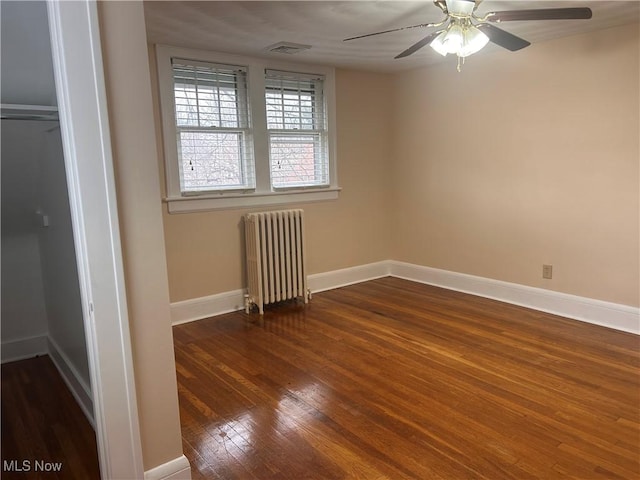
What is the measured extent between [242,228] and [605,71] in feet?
10.6

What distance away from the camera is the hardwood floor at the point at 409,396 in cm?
213

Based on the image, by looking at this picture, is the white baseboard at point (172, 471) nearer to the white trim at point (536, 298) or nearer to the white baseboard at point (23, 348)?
the white baseboard at point (23, 348)

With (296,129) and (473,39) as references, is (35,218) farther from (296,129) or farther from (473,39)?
(473,39)

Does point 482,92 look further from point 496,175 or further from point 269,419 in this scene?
point 269,419

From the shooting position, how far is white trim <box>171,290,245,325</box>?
13.4 feet

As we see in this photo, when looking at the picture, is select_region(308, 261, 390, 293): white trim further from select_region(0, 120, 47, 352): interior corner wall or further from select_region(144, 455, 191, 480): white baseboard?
select_region(144, 455, 191, 480): white baseboard

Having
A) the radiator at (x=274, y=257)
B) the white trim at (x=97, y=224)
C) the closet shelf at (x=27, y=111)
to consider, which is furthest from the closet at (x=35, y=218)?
the radiator at (x=274, y=257)

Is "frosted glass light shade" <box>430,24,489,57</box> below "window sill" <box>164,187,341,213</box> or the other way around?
the other way around

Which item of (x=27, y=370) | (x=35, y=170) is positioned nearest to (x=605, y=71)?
(x=35, y=170)

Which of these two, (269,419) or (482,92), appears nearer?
(269,419)

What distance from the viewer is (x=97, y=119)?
160 centimetres

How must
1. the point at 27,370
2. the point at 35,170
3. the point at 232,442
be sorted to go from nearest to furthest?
the point at 232,442
the point at 35,170
the point at 27,370

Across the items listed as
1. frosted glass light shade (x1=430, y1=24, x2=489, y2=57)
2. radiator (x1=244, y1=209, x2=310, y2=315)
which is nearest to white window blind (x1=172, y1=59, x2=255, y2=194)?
radiator (x1=244, y1=209, x2=310, y2=315)

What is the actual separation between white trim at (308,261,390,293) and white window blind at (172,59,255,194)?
126 centimetres
